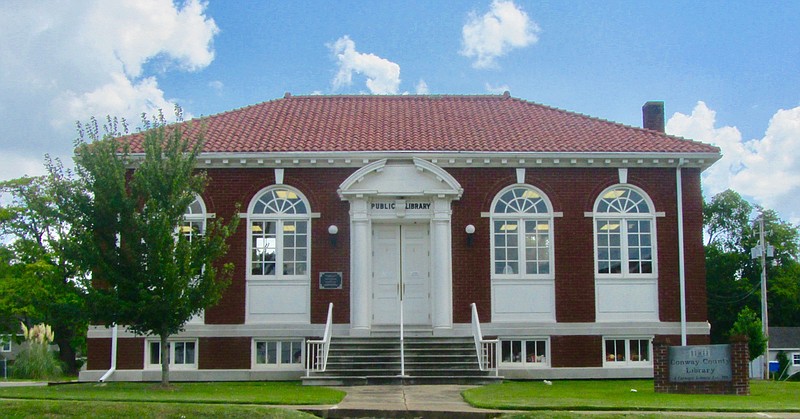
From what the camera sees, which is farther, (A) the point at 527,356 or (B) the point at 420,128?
(B) the point at 420,128

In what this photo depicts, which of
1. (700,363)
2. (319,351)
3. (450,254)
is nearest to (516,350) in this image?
(450,254)

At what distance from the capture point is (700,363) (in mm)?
15055

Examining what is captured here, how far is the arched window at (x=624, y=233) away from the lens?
20344 mm

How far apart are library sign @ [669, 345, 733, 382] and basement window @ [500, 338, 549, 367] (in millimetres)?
5047

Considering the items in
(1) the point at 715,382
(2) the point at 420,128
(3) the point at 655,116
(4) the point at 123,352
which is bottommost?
(1) the point at 715,382

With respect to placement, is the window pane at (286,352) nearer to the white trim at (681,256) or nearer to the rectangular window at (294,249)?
the rectangular window at (294,249)

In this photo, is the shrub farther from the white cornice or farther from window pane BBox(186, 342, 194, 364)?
the white cornice

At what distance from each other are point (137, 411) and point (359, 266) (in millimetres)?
8740

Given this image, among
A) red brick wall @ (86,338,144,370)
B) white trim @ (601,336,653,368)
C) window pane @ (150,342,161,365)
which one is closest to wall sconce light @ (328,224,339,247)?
window pane @ (150,342,161,365)

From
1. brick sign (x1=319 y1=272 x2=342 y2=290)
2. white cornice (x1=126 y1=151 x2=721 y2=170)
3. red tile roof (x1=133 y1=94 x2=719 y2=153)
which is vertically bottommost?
brick sign (x1=319 y1=272 x2=342 y2=290)

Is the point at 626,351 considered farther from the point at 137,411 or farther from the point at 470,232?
the point at 137,411

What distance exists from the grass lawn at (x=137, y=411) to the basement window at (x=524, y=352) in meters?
8.87

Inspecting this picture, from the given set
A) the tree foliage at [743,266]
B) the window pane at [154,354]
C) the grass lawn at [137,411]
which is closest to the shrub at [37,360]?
the window pane at [154,354]

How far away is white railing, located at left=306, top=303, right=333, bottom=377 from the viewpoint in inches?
706
